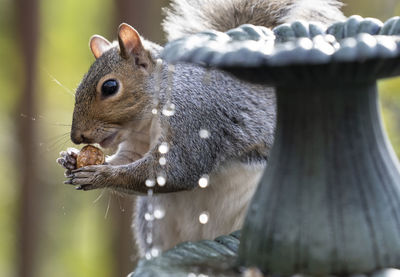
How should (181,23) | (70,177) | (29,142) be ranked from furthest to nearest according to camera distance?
(29,142) → (181,23) → (70,177)

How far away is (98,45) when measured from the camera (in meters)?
1.76

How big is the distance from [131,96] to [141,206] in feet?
1.38

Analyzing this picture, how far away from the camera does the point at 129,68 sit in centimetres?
162

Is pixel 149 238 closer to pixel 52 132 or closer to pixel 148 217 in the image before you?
pixel 148 217

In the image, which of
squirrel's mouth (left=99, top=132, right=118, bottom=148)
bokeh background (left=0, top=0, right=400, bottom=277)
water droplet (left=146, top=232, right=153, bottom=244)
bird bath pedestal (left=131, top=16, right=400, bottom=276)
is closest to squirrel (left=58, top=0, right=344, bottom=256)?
squirrel's mouth (left=99, top=132, right=118, bottom=148)

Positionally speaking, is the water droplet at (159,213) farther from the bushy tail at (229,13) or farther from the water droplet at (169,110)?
the bushy tail at (229,13)

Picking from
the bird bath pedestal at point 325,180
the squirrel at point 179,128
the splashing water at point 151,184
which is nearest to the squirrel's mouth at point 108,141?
the squirrel at point 179,128

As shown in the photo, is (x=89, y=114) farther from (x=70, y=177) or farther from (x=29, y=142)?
(x=29, y=142)

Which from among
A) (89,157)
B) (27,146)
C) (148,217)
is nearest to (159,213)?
Result: (148,217)

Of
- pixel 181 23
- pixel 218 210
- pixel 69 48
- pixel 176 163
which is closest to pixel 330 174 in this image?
pixel 176 163

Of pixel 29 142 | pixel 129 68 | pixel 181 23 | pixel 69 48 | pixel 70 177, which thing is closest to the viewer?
pixel 70 177

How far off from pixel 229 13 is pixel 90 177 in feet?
2.02

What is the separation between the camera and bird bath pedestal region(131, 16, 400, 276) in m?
0.92

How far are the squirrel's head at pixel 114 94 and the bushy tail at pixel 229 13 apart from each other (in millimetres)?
202
